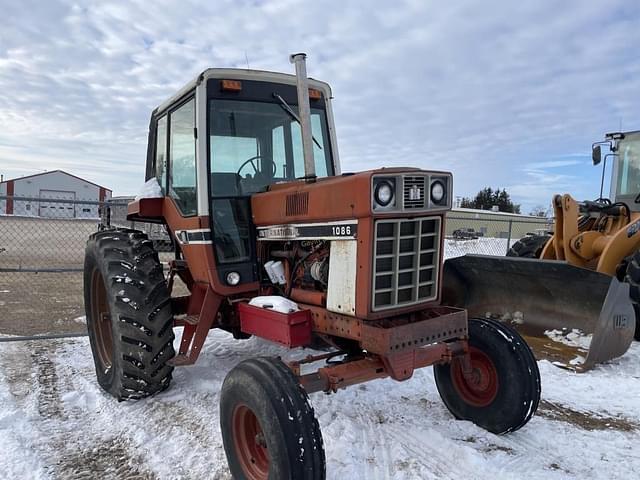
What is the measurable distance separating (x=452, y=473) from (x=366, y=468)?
51 cm

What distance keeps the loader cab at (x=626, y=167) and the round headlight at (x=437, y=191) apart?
5.93 meters

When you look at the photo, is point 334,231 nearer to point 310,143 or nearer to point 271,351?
point 310,143

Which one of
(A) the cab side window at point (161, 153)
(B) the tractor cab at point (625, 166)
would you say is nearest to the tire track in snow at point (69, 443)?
(A) the cab side window at point (161, 153)

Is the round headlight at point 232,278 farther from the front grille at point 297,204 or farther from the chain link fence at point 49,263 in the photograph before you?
the chain link fence at point 49,263

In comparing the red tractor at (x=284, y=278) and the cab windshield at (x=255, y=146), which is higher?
the cab windshield at (x=255, y=146)

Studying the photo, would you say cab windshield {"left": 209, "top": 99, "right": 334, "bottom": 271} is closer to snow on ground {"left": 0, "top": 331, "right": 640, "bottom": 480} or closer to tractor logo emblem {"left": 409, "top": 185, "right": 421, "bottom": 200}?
snow on ground {"left": 0, "top": 331, "right": 640, "bottom": 480}

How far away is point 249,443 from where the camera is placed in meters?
3.02

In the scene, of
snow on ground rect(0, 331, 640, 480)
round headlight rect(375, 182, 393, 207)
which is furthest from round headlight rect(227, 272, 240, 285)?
round headlight rect(375, 182, 393, 207)

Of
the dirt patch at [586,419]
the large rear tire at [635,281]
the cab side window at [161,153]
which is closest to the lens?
the dirt patch at [586,419]

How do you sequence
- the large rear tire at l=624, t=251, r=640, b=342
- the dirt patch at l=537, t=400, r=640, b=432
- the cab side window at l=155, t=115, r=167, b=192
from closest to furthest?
the dirt patch at l=537, t=400, r=640, b=432 < the cab side window at l=155, t=115, r=167, b=192 < the large rear tire at l=624, t=251, r=640, b=342

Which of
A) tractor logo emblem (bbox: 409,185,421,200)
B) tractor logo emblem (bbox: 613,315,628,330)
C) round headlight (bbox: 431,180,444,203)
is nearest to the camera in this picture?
tractor logo emblem (bbox: 409,185,421,200)

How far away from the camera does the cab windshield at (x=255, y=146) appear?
4008 mm

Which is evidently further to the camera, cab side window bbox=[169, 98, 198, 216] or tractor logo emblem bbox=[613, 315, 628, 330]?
tractor logo emblem bbox=[613, 315, 628, 330]

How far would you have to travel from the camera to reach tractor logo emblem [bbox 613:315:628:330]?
16.4ft
